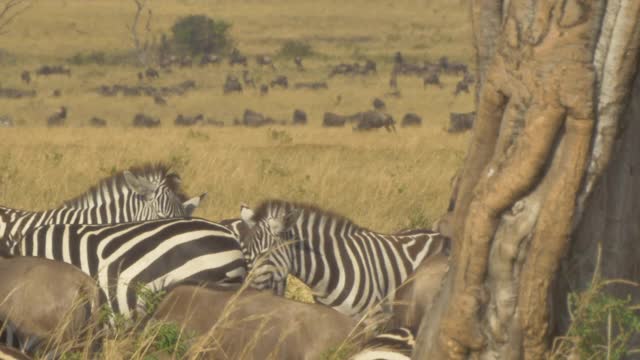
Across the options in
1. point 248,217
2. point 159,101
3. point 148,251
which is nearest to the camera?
point 148,251

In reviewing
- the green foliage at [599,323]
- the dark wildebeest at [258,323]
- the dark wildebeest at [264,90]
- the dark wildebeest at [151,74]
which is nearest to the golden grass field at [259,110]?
the dark wildebeest at [264,90]

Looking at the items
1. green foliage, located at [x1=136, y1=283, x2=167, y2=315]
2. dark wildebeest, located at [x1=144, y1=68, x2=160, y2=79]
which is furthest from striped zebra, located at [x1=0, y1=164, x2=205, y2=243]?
dark wildebeest, located at [x1=144, y1=68, x2=160, y2=79]

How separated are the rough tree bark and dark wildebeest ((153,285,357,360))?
133cm

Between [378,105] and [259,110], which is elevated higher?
[378,105]

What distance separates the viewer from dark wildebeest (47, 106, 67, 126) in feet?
114

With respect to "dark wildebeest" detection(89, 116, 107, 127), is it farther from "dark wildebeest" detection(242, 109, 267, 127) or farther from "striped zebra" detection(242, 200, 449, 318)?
"striped zebra" detection(242, 200, 449, 318)

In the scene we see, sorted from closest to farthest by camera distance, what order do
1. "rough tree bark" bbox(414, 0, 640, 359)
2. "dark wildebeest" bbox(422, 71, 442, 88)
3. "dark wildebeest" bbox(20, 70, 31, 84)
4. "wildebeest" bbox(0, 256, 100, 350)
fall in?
"rough tree bark" bbox(414, 0, 640, 359) → "wildebeest" bbox(0, 256, 100, 350) → "dark wildebeest" bbox(422, 71, 442, 88) → "dark wildebeest" bbox(20, 70, 31, 84)

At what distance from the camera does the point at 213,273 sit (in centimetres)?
855

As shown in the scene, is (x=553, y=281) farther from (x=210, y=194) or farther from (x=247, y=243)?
(x=210, y=194)

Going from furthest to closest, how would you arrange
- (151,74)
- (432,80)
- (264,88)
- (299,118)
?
(151,74) < (432,80) < (264,88) < (299,118)

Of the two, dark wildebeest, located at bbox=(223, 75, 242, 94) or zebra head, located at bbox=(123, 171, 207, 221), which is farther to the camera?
dark wildebeest, located at bbox=(223, 75, 242, 94)

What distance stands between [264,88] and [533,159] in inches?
1724

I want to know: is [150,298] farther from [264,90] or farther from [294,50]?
[294,50]

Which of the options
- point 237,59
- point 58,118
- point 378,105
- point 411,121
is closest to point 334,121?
point 411,121
